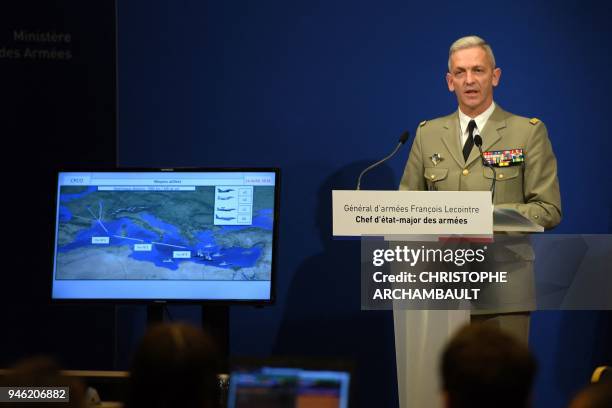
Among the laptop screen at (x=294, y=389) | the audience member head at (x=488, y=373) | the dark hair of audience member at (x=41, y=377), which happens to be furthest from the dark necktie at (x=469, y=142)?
the dark hair of audience member at (x=41, y=377)

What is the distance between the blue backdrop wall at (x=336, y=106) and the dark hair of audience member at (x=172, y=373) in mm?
3540

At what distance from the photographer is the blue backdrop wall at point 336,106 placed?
4.91 meters

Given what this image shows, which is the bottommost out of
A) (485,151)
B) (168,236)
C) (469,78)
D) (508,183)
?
(168,236)

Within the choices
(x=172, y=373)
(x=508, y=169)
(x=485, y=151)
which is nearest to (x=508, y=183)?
(x=508, y=169)

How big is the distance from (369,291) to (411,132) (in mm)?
1832

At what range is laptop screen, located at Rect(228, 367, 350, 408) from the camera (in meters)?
1.72

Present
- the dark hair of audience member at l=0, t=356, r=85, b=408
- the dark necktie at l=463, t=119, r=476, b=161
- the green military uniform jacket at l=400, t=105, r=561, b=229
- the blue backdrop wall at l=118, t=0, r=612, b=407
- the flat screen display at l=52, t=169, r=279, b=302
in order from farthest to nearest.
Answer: the blue backdrop wall at l=118, t=0, r=612, b=407, the dark necktie at l=463, t=119, r=476, b=161, the green military uniform jacket at l=400, t=105, r=561, b=229, the flat screen display at l=52, t=169, r=279, b=302, the dark hair of audience member at l=0, t=356, r=85, b=408

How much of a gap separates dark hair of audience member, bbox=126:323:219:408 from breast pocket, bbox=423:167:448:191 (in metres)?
2.65

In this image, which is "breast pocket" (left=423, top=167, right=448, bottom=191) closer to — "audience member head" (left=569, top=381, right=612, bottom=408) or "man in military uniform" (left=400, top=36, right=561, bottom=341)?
"man in military uniform" (left=400, top=36, right=561, bottom=341)

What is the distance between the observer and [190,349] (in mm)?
1456

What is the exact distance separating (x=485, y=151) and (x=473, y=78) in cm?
35

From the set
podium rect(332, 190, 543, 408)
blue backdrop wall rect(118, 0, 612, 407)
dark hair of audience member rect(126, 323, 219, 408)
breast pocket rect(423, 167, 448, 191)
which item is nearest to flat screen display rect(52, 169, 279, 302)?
podium rect(332, 190, 543, 408)

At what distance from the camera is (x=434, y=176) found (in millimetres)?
4023

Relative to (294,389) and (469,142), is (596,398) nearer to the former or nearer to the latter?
(294,389)
